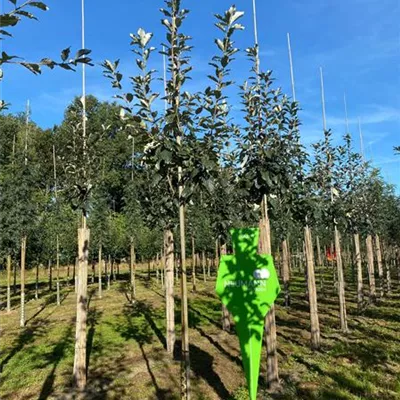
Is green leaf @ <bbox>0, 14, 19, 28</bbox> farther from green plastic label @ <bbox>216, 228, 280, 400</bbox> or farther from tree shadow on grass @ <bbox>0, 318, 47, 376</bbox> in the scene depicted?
tree shadow on grass @ <bbox>0, 318, 47, 376</bbox>

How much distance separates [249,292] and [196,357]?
517cm

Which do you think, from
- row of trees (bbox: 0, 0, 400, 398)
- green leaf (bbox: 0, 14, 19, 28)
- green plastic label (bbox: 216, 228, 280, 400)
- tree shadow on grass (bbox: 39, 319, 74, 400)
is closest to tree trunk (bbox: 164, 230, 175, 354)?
row of trees (bbox: 0, 0, 400, 398)

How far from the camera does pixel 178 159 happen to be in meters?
4.88

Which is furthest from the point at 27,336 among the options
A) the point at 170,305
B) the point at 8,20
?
the point at 8,20

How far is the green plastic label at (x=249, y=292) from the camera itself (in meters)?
5.32

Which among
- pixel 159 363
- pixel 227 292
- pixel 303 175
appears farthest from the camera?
pixel 303 175

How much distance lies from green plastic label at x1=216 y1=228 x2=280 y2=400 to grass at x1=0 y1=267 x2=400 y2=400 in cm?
236

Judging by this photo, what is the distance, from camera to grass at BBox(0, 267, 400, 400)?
25.3 feet

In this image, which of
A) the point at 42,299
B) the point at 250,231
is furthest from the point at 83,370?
the point at 42,299

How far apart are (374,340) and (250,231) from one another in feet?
27.3

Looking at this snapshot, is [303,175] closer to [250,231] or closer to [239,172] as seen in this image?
[239,172]

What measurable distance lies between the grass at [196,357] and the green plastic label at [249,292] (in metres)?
2.36

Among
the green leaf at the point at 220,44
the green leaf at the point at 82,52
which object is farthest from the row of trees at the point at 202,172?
the green leaf at the point at 82,52

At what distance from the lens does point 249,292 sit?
17.5 feet
